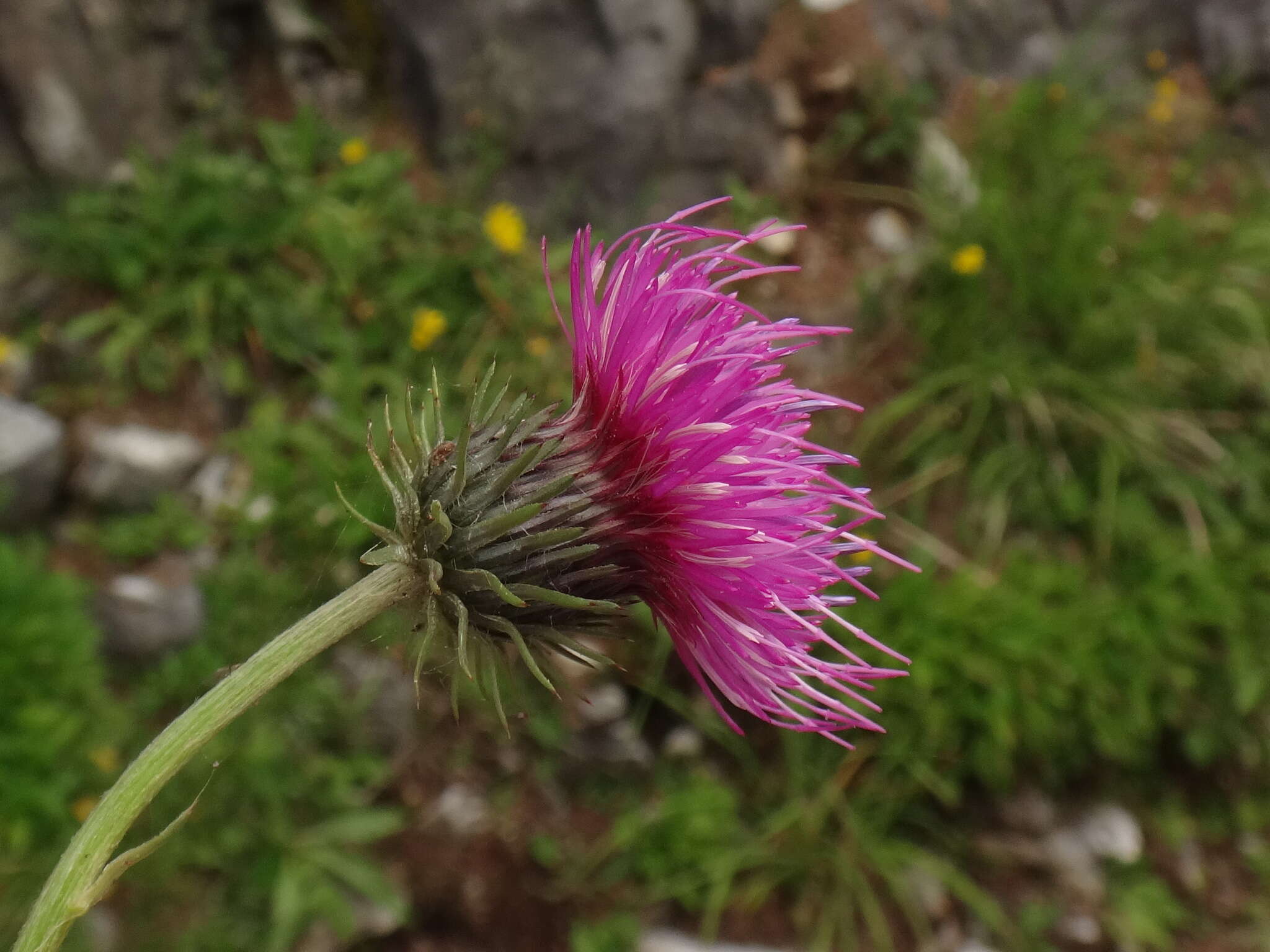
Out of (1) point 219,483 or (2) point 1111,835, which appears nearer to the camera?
(1) point 219,483

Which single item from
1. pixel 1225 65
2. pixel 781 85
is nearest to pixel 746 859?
pixel 781 85

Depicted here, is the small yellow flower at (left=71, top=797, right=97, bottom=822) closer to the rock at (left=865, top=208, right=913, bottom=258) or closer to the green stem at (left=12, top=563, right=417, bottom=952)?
the green stem at (left=12, top=563, right=417, bottom=952)

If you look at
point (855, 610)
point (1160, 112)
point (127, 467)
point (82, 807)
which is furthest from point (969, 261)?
point (82, 807)

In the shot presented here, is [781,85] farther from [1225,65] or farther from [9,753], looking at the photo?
[9,753]

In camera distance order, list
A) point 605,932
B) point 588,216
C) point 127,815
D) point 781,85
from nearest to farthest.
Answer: point 127,815
point 605,932
point 588,216
point 781,85

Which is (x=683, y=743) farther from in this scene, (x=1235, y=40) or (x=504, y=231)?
(x=1235, y=40)
